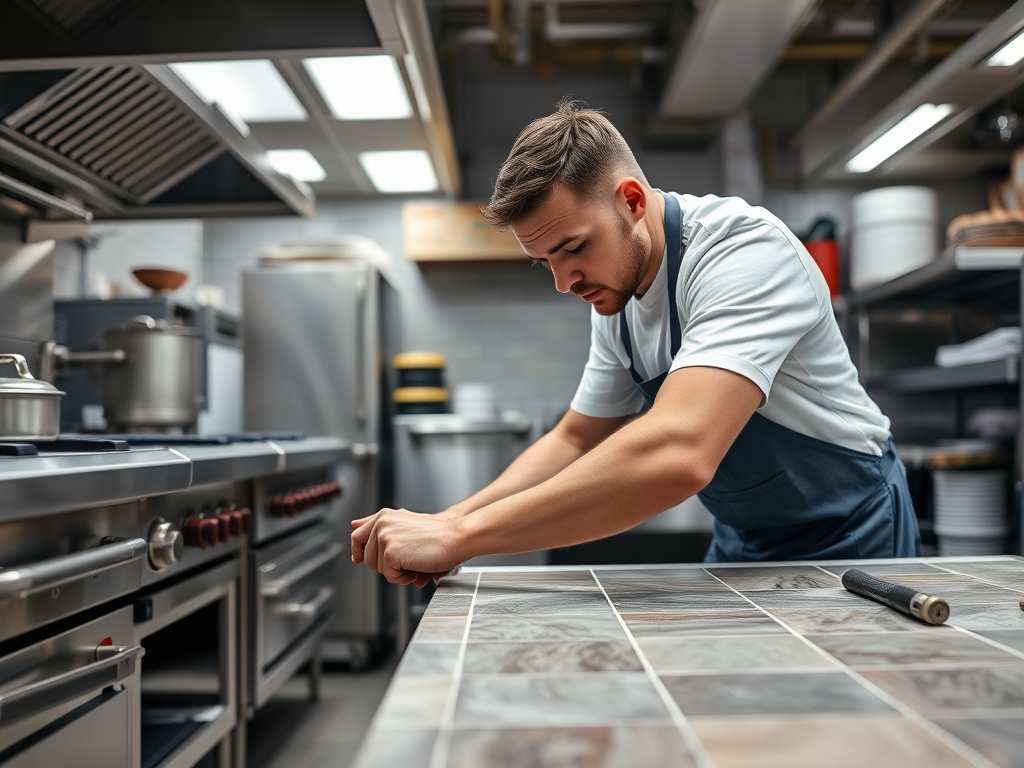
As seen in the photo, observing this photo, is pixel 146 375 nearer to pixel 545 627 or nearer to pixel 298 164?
pixel 545 627

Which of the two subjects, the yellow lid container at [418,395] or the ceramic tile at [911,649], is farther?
the yellow lid container at [418,395]

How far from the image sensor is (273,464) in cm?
183

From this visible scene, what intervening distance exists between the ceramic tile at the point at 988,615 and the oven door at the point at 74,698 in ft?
3.28

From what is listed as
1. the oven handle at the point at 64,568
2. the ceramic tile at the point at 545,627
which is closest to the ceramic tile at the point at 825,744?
the ceramic tile at the point at 545,627

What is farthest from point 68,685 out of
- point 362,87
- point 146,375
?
point 362,87

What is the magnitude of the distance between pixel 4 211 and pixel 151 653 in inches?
45.9

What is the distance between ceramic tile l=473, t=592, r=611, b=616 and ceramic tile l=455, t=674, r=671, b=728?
0.69ft

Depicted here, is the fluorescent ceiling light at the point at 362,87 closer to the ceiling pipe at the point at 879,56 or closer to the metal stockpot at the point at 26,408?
the metal stockpot at the point at 26,408

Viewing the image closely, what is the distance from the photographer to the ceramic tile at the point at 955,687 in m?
0.52

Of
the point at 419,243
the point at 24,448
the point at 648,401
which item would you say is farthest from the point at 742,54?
the point at 24,448

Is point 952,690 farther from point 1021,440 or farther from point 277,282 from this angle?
point 277,282

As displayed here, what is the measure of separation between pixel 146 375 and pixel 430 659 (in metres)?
1.62

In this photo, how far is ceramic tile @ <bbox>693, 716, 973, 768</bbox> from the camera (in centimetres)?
44

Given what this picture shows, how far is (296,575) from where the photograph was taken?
2143 mm
